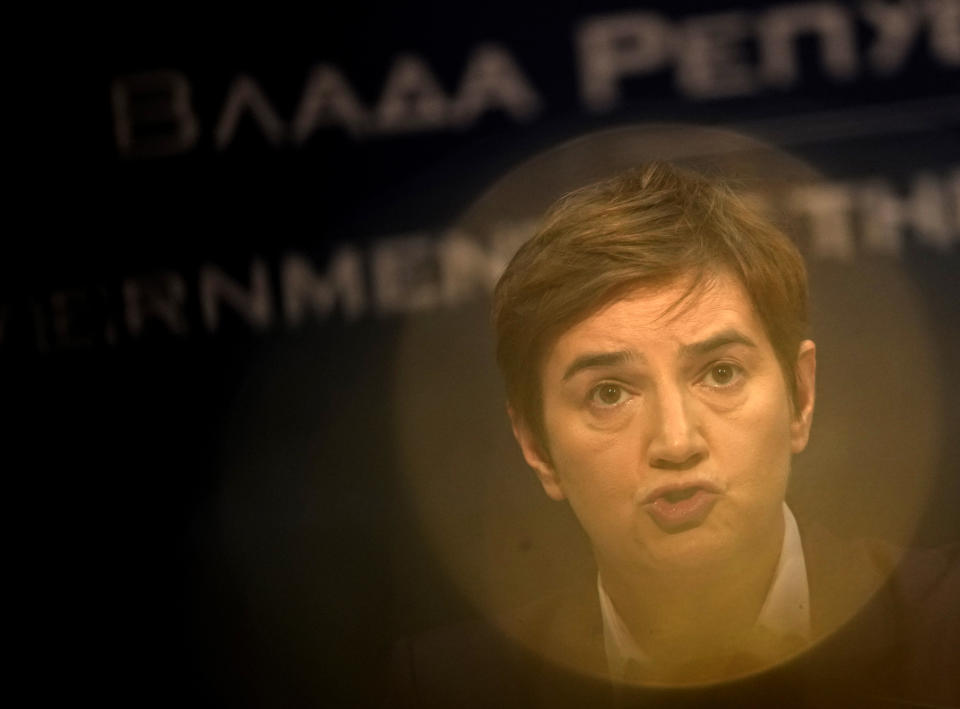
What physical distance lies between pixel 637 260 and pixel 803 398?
38cm

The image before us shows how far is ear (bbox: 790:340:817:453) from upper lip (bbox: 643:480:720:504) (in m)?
0.22

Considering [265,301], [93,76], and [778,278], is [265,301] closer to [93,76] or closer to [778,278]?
[93,76]

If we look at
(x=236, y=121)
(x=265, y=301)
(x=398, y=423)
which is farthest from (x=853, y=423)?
(x=236, y=121)

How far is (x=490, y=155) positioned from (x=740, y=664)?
110cm

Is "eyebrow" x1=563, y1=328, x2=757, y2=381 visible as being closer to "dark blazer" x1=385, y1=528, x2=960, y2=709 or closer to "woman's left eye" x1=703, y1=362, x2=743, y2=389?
"woman's left eye" x1=703, y1=362, x2=743, y2=389

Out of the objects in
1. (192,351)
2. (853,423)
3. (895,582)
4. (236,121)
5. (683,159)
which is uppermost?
(236,121)

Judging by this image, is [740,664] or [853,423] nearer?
[740,664]

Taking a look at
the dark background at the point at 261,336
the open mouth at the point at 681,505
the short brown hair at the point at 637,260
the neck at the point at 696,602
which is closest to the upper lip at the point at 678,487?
the open mouth at the point at 681,505

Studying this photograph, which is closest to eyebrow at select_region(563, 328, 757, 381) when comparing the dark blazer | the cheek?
the cheek

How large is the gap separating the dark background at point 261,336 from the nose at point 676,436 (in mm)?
477

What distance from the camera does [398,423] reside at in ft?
6.88

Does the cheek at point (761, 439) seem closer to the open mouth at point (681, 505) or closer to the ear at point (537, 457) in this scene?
the open mouth at point (681, 505)

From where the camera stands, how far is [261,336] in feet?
7.23

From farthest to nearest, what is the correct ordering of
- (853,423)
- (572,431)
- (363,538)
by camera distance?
1. (363,538)
2. (853,423)
3. (572,431)
